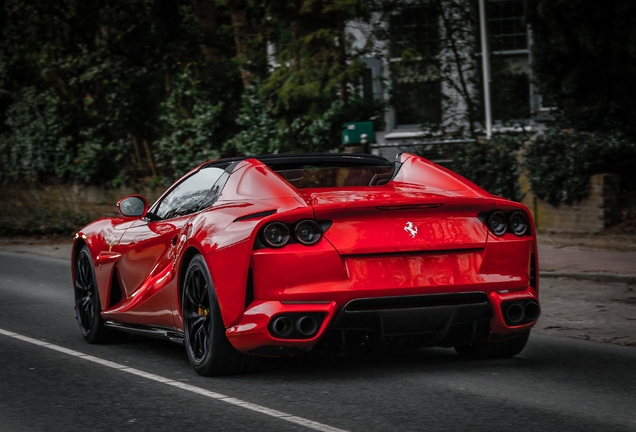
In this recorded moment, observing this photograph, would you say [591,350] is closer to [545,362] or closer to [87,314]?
[545,362]

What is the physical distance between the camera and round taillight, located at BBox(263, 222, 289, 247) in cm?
625

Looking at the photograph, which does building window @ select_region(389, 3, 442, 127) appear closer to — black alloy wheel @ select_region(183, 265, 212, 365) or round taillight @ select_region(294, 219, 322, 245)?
black alloy wheel @ select_region(183, 265, 212, 365)

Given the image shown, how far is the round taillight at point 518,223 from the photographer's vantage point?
669 centimetres

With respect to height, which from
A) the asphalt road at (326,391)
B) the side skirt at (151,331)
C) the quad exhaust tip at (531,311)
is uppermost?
the quad exhaust tip at (531,311)

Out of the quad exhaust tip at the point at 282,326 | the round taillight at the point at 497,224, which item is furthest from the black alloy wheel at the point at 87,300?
the round taillight at the point at 497,224

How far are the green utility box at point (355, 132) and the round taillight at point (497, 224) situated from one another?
1243cm

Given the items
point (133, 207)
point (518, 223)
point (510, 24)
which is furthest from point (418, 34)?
point (518, 223)

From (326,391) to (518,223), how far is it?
5.05ft

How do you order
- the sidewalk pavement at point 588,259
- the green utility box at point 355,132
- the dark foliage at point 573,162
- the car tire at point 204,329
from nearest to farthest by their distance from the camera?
1. the car tire at point 204,329
2. the sidewalk pavement at point 588,259
3. the dark foliage at point 573,162
4. the green utility box at point 355,132

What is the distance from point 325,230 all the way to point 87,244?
310cm

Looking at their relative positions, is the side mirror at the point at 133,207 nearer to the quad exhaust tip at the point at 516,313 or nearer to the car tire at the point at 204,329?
the car tire at the point at 204,329

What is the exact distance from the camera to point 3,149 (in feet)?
94.8

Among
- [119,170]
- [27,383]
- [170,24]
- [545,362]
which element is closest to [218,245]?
[27,383]

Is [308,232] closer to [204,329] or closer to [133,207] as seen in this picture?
[204,329]
